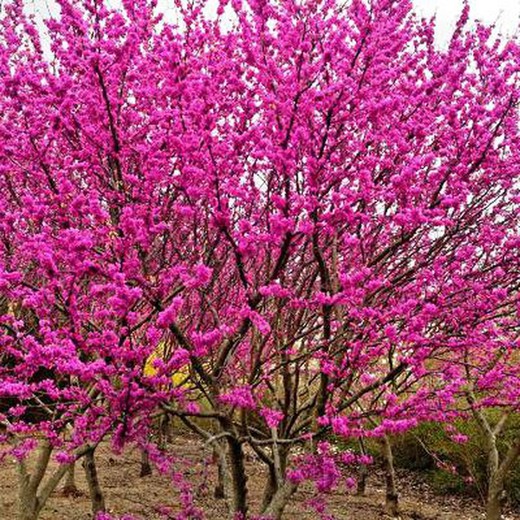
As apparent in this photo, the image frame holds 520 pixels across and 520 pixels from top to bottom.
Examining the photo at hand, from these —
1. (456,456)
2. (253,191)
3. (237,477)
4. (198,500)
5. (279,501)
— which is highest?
(253,191)

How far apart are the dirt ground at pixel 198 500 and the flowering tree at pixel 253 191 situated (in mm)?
3110

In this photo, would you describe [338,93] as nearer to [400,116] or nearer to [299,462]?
[400,116]

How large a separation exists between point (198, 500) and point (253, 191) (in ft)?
18.1

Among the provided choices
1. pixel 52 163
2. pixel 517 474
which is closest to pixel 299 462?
pixel 52 163

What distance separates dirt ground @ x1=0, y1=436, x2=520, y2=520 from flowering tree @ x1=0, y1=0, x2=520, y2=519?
311 cm

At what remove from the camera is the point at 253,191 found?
527 centimetres

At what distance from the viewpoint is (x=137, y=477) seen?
10398 millimetres

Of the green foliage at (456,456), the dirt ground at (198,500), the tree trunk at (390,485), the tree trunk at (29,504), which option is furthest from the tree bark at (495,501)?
the tree trunk at (29,504)

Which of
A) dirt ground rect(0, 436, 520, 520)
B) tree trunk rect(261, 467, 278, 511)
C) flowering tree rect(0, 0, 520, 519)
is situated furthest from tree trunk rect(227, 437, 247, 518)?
dirt ground rect(0, 436, 520, 520)

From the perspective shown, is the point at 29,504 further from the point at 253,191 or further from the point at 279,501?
the point at 253,191

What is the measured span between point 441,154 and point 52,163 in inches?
132

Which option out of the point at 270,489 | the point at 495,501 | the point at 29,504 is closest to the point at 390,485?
the point at 495,501

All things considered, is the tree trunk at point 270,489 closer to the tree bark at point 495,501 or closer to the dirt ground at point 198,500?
the dirt ground at point 198,500

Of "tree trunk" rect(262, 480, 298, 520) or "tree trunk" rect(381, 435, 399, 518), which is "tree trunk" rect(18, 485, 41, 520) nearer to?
"tree trunk" rect(262, 480, 298, 520)
